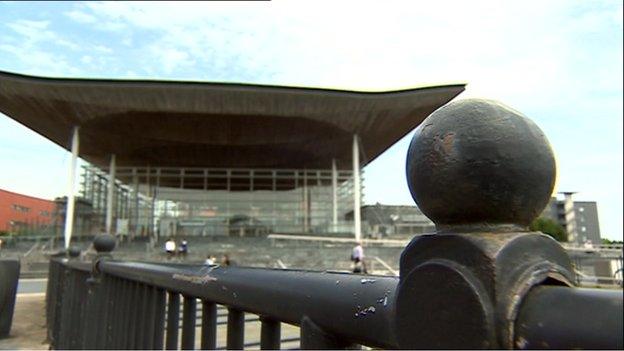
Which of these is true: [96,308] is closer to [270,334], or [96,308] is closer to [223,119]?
[270,334]

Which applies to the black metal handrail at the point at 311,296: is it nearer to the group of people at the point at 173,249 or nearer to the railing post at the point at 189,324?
the railing post at the point at 189,324

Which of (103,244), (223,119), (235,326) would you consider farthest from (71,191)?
(235,326)

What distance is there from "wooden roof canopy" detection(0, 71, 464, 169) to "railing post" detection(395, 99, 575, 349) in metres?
23.4

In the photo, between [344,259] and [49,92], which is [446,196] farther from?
[49,92]

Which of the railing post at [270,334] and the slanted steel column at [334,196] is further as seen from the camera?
the slanted steel column at [334,196]

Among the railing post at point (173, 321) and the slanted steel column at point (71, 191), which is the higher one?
the slanted steel column at point (71, 191)

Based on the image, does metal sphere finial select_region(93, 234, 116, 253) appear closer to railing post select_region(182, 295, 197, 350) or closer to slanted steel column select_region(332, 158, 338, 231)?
railing post select_region(182, 295, 197, 350)

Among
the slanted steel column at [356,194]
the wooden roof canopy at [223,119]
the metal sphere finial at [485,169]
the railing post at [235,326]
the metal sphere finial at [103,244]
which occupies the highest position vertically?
the wooden roof canopy at [223,119]

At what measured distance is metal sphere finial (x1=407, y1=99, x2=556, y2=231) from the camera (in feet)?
2.15

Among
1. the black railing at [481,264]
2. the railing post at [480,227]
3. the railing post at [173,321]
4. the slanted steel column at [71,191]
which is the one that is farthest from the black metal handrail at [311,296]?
the slanted steel column at [71,191]

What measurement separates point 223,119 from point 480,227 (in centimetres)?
2979

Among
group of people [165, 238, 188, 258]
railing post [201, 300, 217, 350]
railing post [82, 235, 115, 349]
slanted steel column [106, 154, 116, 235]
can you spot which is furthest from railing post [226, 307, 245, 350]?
slanted steel column [106, 154, 116, 235]

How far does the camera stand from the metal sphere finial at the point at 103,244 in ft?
13.3

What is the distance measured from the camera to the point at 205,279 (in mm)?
1539
